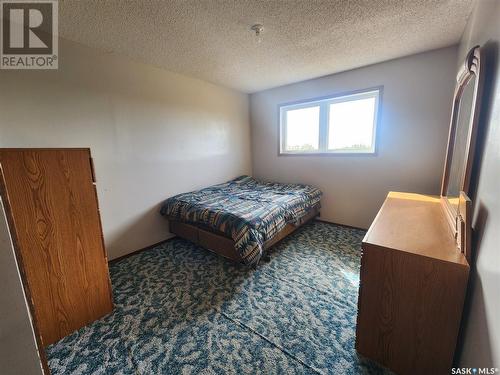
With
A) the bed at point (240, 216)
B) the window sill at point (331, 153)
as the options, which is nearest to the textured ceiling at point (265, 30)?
the window sill at point (331, 153)

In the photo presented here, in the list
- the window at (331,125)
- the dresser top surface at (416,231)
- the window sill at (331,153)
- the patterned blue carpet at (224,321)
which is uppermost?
the window at (331,125)

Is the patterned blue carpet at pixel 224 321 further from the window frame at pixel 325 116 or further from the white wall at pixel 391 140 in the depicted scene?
the window frame at pixel 325 116

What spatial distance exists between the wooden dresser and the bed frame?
1.21 metres

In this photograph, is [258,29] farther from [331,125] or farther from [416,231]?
[416,231]

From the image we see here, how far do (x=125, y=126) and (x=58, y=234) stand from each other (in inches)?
58.9

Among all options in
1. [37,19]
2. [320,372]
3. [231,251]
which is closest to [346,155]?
[231,251]

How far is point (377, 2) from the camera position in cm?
162

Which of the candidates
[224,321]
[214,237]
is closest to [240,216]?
[214,237]

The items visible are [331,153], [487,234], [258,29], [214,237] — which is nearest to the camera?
[487,234]

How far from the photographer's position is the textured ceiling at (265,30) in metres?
1.62

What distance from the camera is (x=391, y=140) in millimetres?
2787

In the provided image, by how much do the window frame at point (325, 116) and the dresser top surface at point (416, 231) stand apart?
134 centimetres

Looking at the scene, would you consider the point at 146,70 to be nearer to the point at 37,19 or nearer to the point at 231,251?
the point at 37,19

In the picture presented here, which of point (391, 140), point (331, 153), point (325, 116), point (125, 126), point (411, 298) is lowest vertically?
point (411, 298)
